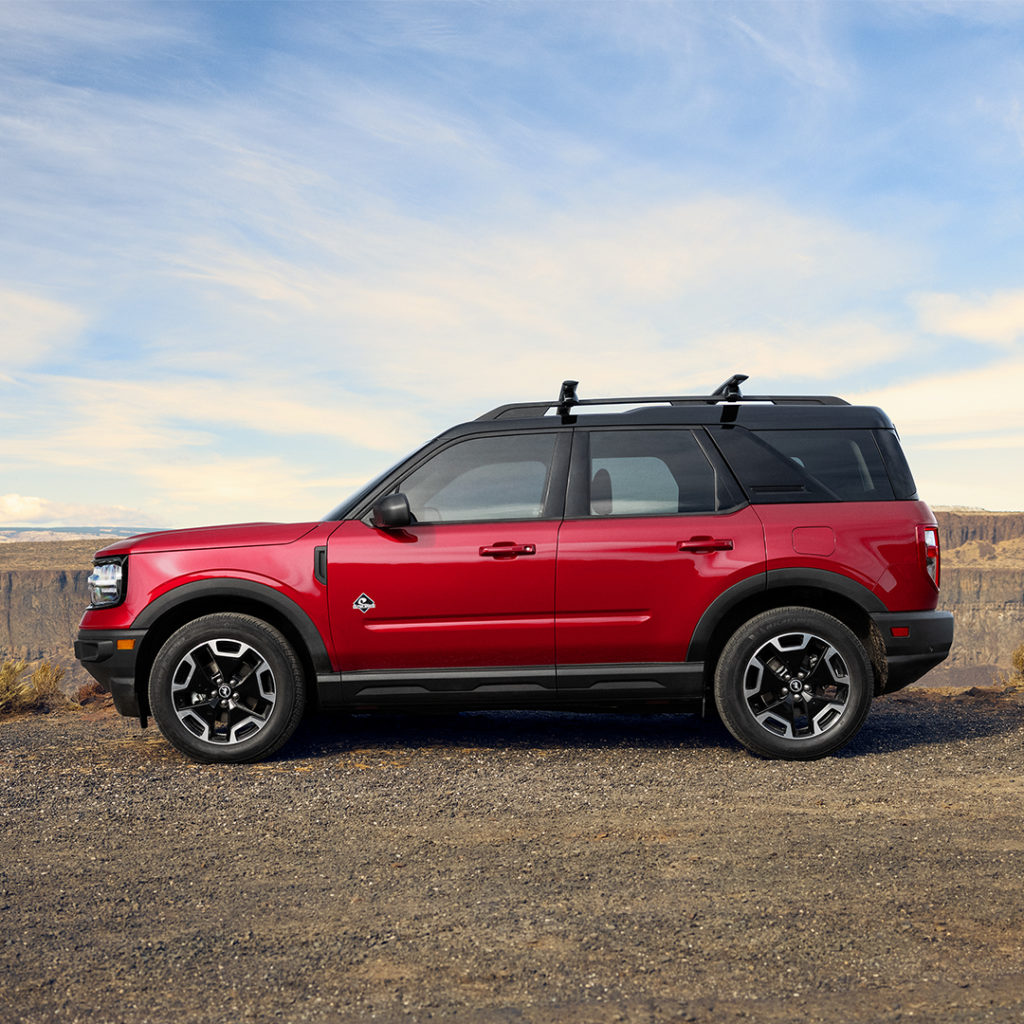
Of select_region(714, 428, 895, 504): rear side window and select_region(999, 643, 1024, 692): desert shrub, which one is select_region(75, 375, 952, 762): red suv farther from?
select_region(999, 643, 1024, 692): desert shrub

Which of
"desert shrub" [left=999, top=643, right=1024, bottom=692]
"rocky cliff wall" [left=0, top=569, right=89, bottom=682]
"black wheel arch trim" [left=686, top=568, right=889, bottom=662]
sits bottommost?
"rocky cliff wall" [left=0, top=569, right=89, bottom=682]

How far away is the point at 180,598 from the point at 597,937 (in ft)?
12.0

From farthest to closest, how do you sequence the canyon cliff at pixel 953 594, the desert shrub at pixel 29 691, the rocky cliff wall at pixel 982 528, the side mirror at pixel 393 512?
the rocky cliff wall at pixel 982 528
the canyon cliff at pixel 953 594
the desert shrub at pixel 29 691
the side mirror at pixel 393 512

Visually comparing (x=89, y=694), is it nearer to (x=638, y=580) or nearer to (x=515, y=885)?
(x=638, y=580)

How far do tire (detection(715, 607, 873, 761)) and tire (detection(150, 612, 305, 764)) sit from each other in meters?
2.60

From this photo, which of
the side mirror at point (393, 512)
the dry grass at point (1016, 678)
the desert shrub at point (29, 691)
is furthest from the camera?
the dry grass at point (1016, 678)

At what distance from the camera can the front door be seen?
5781 millimetres

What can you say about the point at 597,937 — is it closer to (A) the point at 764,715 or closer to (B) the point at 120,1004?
(B) the point at 120,1004

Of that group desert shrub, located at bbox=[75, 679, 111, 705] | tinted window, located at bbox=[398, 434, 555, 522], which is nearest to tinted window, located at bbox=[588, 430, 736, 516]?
tinted window, located at bbox=[398, 434, 555, 522]

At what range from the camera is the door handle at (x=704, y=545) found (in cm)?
587

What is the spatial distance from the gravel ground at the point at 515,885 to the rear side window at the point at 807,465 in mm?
1620

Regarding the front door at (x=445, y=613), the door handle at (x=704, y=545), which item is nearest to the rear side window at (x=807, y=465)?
the door handle at (x=704, y=545)

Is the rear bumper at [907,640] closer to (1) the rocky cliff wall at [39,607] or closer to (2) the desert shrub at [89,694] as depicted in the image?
(2) the desert shrub at [89,694]

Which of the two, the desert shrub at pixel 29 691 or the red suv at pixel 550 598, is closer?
the red suv at pixel 550 598
